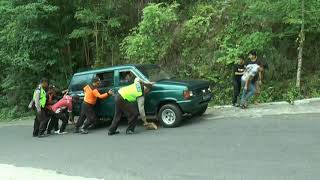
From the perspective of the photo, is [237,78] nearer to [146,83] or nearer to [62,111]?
[146,83]

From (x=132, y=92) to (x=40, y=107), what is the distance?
325cm

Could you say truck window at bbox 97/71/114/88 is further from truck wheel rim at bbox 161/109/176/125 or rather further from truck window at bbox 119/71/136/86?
truck wheel rim at bbox 161/109/176/125

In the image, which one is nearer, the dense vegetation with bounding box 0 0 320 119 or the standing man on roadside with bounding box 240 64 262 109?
the standing man on roadside with bounding box 240 64 262 109

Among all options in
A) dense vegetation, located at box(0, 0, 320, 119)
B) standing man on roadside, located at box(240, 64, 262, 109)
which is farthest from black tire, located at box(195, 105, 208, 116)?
dense vegetation, located at box(0, 0, 320, 119)

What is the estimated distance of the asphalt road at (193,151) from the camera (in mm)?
9398

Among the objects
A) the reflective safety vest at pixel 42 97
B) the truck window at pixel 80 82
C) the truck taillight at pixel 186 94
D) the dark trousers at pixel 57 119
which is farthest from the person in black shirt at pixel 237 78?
the reflective safety vest at pixel 42 97

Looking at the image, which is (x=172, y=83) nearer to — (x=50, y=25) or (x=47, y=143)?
(x=47, y=143)

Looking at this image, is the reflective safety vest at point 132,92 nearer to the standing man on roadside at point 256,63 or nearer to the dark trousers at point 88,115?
the dark trousers at point 88,115

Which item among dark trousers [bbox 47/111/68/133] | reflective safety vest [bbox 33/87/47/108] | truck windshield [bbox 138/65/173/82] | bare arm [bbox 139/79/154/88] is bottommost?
dark trousers [bbox 47/111/68/133]

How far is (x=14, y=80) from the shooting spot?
2467 centimetres

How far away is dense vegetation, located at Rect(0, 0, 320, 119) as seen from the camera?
55.0 ft

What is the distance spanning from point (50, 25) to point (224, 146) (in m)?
14.8

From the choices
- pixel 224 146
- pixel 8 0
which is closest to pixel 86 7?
pixel 8 0

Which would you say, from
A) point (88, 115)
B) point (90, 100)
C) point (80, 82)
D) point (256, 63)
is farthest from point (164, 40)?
point (88, 115)
